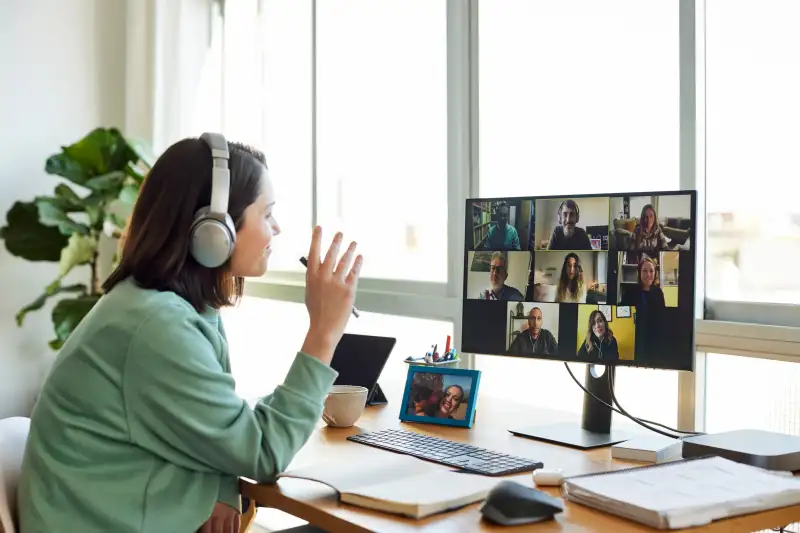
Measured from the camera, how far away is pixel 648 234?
1448 millimetres

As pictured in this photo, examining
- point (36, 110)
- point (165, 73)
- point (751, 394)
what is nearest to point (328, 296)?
point (751, 394)

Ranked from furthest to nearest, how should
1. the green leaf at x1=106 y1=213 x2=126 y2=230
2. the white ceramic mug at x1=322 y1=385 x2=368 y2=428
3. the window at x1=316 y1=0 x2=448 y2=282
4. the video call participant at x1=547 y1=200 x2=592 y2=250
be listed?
the green leaf at x1=106 y1=213 x2=126 y2=230
the window at x1=316 y1=0 x2=448 y2=282
the white ceramic mug at x1=322 y1=385 x2=368 y2=428
the video call participant at x1=547 y1=200 x2=592 y2=250

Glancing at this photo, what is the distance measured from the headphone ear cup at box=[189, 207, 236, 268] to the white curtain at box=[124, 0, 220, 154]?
2189mm

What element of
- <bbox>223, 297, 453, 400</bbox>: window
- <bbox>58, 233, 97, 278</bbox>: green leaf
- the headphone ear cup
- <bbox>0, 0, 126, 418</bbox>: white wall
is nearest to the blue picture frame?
the headphone ear cup

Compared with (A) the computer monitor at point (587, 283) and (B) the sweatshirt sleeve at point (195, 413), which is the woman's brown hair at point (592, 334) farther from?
(B) the sweatshirt sleeve at point (195, 413)

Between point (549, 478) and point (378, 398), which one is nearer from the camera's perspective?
point (549, 478)

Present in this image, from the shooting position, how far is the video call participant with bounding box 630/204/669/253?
4.71 feet

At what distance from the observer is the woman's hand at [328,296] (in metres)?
1.34

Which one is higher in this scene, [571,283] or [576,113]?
[576,113]

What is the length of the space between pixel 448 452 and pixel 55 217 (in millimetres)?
2177

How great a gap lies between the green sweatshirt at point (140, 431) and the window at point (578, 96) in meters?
1.15

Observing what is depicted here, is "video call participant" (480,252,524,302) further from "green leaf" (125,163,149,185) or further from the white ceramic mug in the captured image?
"green leaf" (125,163,149,185)

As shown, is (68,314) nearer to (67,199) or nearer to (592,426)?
(67,199)

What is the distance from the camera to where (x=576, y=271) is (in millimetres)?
1528
